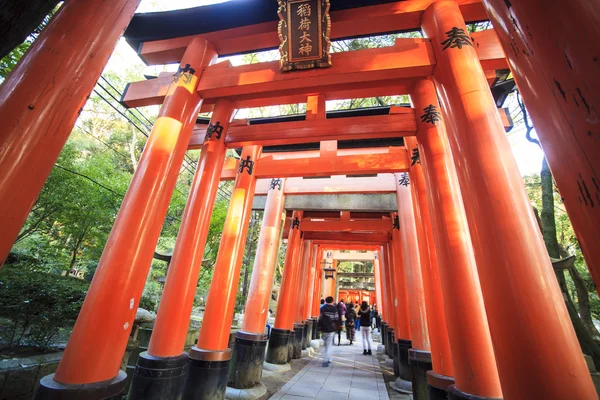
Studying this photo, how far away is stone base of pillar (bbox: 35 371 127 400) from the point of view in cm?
210

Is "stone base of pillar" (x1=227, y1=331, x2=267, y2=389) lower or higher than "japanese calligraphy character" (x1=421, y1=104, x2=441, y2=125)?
lower

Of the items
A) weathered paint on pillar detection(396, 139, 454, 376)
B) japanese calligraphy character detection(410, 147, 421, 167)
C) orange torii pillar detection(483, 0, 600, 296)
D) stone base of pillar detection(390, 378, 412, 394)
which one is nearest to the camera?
orange torii pillar detection(483, 0, 600, 296)

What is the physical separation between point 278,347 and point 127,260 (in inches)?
254

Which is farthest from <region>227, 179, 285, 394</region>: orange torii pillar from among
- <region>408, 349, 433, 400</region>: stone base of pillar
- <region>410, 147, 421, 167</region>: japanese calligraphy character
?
<region>410, 147, 421, 167</region>: japanese calligraphy character

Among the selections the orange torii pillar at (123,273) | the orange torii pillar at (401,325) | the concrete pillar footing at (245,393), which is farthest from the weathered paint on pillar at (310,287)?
the orange torii pillar at (123,273)

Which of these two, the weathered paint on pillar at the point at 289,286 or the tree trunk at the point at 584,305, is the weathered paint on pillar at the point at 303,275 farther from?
the tree trunk at the point at 584,305

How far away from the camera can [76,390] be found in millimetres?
2150

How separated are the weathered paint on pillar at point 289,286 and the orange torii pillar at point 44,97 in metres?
7.79

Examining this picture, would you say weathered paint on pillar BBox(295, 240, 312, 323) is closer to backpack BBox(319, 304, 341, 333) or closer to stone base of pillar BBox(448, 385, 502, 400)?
backpack BBox(319, 304, 341, 333)

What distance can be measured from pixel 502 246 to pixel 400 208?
516 cm

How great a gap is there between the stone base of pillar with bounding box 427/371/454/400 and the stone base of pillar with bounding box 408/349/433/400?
67.4 inches

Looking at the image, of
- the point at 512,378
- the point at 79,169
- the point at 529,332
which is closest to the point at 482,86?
the point at 529,332

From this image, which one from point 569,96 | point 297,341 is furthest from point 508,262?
point 297,341

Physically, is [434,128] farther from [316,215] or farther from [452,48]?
[316,215]
